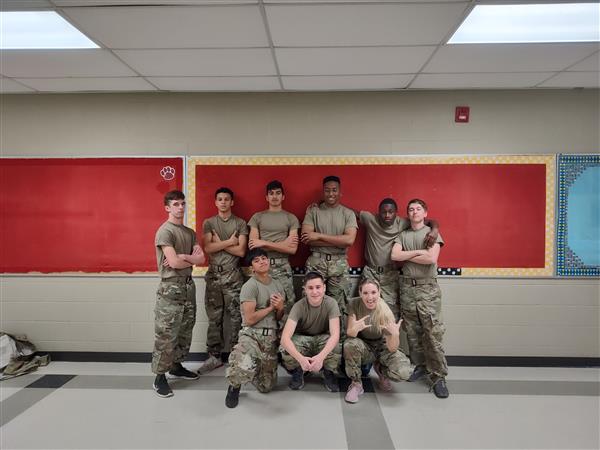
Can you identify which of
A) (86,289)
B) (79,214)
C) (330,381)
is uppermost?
(79,214)

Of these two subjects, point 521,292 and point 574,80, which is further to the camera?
point 521,292

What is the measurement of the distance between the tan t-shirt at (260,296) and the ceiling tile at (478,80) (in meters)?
2.25

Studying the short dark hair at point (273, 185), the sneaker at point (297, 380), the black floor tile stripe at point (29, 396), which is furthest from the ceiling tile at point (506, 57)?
the black floor tile stripe at point (29, 396)

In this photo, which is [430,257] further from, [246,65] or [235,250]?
[246,65]

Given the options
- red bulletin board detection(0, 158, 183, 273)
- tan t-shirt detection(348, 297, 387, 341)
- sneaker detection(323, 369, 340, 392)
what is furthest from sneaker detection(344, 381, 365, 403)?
red bulletin board detection(0, 158, 183, 273)

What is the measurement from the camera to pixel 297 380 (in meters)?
3.24

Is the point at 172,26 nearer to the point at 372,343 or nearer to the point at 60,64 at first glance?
the point at 60,64

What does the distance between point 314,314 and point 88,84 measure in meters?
2.93

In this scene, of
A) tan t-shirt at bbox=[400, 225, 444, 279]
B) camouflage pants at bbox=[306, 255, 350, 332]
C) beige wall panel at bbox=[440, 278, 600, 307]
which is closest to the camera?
tan t-shirt at bbox=[400, 225, 444, 279]

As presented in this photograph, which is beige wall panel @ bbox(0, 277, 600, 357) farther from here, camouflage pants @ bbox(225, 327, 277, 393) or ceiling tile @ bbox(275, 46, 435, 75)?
ceiling tile @ bbox(275, 46, 435, 75)

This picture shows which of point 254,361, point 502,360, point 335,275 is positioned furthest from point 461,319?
point 254,361

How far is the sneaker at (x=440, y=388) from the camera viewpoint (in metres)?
3.09

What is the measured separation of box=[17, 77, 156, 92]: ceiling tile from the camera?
3418 mm

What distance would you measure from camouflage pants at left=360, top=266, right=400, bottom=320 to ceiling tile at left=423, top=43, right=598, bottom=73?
1805 millimetres
